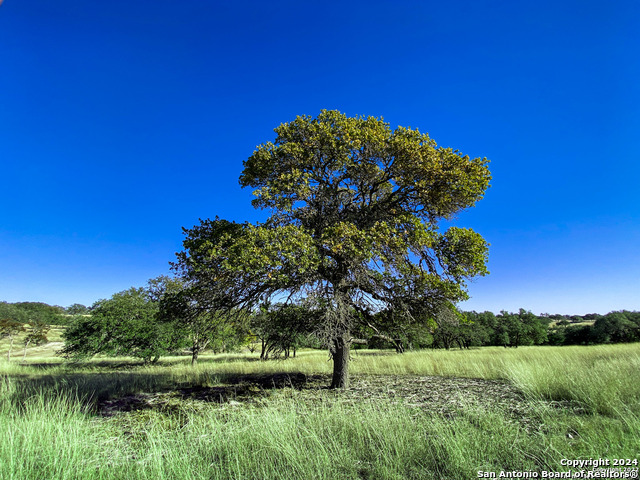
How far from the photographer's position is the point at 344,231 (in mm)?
7953

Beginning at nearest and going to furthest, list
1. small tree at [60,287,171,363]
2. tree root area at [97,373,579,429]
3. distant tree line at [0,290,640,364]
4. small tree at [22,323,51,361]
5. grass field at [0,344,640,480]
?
grass field at [0,344,640,480], tree root area at [97,373,579,429], distant tree line at [0,290,640,364], small tree at [60,287,171,363], small tree at [22,323,51,361]

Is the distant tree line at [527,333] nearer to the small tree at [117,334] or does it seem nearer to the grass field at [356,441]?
the small tree at [117,334]

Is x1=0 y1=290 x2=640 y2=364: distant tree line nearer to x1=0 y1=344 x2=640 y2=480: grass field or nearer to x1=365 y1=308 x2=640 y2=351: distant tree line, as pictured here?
x1=365 y1=308 x2=640 y2=351: distant tree line

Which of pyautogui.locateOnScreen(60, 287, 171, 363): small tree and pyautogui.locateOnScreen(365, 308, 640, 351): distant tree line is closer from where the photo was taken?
pyautogui.locateOnScreen(60, 287, 171, 363): small tree

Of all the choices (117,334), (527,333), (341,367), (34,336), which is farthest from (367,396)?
(527,333)

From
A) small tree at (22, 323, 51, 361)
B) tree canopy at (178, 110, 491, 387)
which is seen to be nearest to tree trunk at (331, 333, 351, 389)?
tree canopy at (178, 110, 491, 387)

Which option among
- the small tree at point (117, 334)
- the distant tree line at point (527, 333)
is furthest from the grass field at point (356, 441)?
the distant tree line at point (527, 333)

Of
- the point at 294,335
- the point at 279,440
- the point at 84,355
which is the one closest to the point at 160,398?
the point at 294,335

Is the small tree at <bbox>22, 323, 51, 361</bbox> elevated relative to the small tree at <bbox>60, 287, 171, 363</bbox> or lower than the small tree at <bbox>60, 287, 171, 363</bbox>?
lower

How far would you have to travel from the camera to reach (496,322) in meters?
61.5

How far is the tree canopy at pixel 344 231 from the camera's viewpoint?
8.04 metres

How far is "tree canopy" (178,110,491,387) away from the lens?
8039 mm

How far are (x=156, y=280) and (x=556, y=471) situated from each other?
31.3 m

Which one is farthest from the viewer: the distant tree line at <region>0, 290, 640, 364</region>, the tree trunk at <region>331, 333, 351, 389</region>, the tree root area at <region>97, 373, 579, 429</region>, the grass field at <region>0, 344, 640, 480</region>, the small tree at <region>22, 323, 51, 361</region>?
the small tree at <region>22, 323, 51, 361</region>
